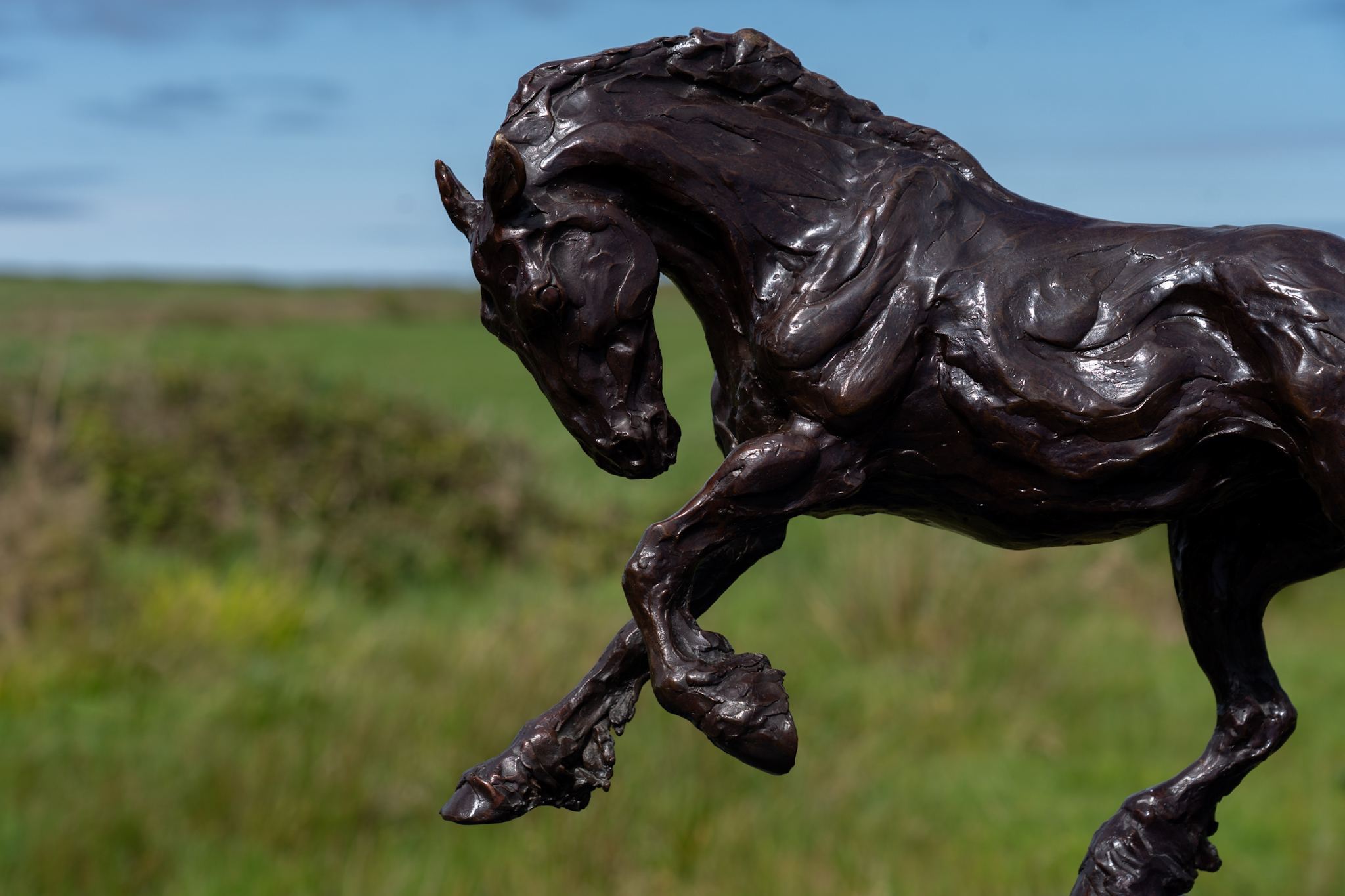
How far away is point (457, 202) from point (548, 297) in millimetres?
188

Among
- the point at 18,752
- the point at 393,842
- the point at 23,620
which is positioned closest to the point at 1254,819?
the point at 393,842

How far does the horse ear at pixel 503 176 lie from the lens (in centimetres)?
102

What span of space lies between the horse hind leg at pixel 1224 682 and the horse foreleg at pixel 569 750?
0.51 metres

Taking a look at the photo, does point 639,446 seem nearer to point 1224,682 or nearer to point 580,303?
point 580,303

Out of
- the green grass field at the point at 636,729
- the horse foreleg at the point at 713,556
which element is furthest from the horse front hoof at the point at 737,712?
the green grass field at the point at 636,729

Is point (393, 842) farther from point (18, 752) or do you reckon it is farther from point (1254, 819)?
point (1254, 819)

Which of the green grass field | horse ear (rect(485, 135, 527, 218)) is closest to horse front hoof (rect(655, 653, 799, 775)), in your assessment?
horse ear (rect(485, 135, 527, 218))

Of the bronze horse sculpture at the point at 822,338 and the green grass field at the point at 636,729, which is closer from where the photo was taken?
the bronze horse sculpture at the point at 822,338

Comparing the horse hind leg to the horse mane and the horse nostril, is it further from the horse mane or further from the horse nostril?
the horse nostril

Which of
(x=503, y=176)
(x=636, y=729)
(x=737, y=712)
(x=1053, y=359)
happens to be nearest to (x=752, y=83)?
(x=503, y=176)

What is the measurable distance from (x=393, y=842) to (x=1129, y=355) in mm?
2883

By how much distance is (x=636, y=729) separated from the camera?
12.7ft

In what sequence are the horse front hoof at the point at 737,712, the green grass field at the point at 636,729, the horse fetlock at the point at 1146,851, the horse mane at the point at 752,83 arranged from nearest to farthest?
the horse front hoof at the point at 737,712, the horse mane at the point at 752,83, the horse fetlock at the point at 1146,851, the green grass field at the point at 636,729

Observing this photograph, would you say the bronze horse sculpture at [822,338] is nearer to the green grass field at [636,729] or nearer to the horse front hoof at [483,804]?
the horse front hoof at [483,804]
